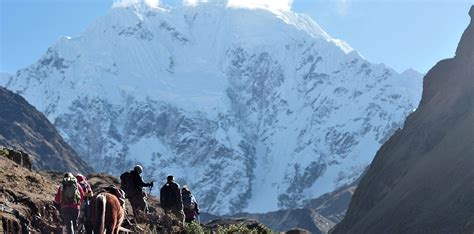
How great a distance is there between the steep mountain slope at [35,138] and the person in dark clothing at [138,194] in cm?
15196

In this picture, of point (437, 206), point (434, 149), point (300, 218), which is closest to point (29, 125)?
point (300, 218)

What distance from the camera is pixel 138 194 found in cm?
2366

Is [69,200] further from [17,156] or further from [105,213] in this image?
[17,156]

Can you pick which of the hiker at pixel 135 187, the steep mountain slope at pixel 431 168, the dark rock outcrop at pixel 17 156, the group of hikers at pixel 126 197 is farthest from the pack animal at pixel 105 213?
the steep mountain slope at pixel 431 168

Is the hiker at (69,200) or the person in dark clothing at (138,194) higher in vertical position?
the person in dark clothing at (138,194)

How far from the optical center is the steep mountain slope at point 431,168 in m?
63.6

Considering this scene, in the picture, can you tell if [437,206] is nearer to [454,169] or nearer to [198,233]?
[454,169]

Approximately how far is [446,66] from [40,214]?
297 ft

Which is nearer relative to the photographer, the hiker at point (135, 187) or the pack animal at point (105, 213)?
the pack animal at point (105, 213)

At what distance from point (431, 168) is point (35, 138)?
430 feet

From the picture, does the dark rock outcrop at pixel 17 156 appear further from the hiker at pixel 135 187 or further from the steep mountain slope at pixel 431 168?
the steep mountain slope at pixel 431 168

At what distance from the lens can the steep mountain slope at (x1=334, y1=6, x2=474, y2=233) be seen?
63.6m

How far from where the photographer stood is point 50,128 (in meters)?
200

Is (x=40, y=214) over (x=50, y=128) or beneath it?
beneath
